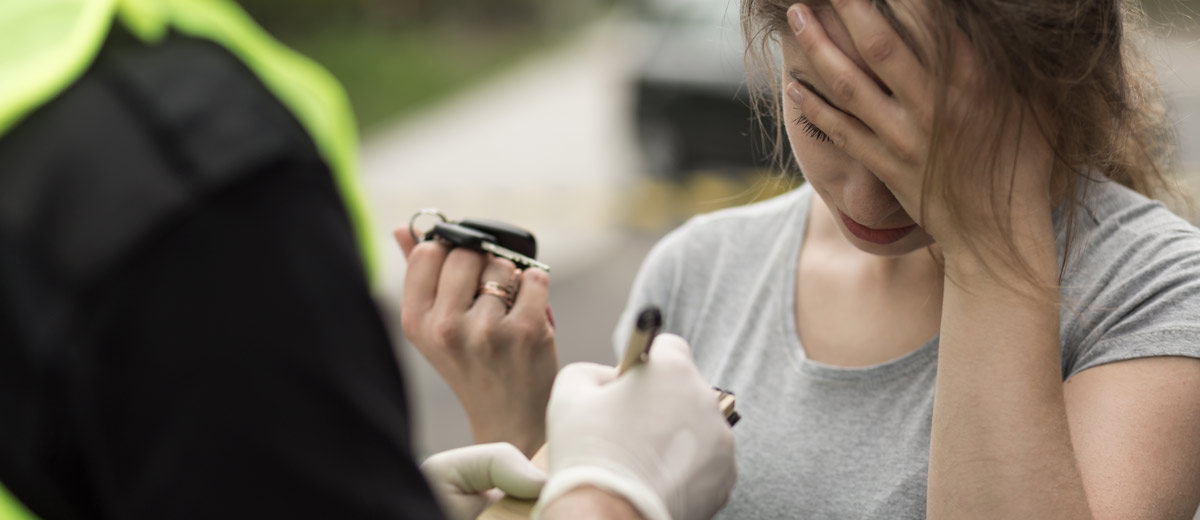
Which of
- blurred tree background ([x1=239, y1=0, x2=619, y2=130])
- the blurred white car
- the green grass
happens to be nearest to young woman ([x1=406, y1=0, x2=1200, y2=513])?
the blurred white car

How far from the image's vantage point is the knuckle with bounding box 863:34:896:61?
1302 millimetres

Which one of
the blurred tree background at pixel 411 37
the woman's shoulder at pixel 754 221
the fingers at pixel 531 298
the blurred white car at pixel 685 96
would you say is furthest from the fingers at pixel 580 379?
the blurred tree background at pixel 411 37

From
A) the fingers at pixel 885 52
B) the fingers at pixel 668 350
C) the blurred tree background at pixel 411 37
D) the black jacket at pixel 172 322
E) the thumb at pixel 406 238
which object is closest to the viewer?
the black jacket at pixel 172 322

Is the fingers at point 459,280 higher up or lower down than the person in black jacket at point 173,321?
lower down

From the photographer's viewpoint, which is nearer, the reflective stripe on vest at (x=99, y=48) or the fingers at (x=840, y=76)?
the reflective stripe on vest at (x=99, y=48)

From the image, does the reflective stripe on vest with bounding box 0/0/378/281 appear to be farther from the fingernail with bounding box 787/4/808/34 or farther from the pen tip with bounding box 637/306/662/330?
the fingernail with bounding box 787/4/808/34

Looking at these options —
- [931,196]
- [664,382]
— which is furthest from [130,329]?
[931,196]

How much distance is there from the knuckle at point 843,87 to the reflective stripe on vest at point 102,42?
2.40 feet

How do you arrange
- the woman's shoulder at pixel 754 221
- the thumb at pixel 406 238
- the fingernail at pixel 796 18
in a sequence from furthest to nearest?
the woman's shoulder at pixel 754 221 → the thumb at pixel 406 238 → the fingernail at pixel 796 18

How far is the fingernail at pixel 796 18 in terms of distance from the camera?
1402 mm

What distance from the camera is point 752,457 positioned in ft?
5.35

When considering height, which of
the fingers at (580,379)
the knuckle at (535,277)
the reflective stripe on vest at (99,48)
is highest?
the reflective stripe on vest at (99,48)

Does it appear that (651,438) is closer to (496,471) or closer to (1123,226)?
(496,471)

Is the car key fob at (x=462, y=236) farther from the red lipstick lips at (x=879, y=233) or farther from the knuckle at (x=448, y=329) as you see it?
the red lipstick lips at (x=879, y=233)
